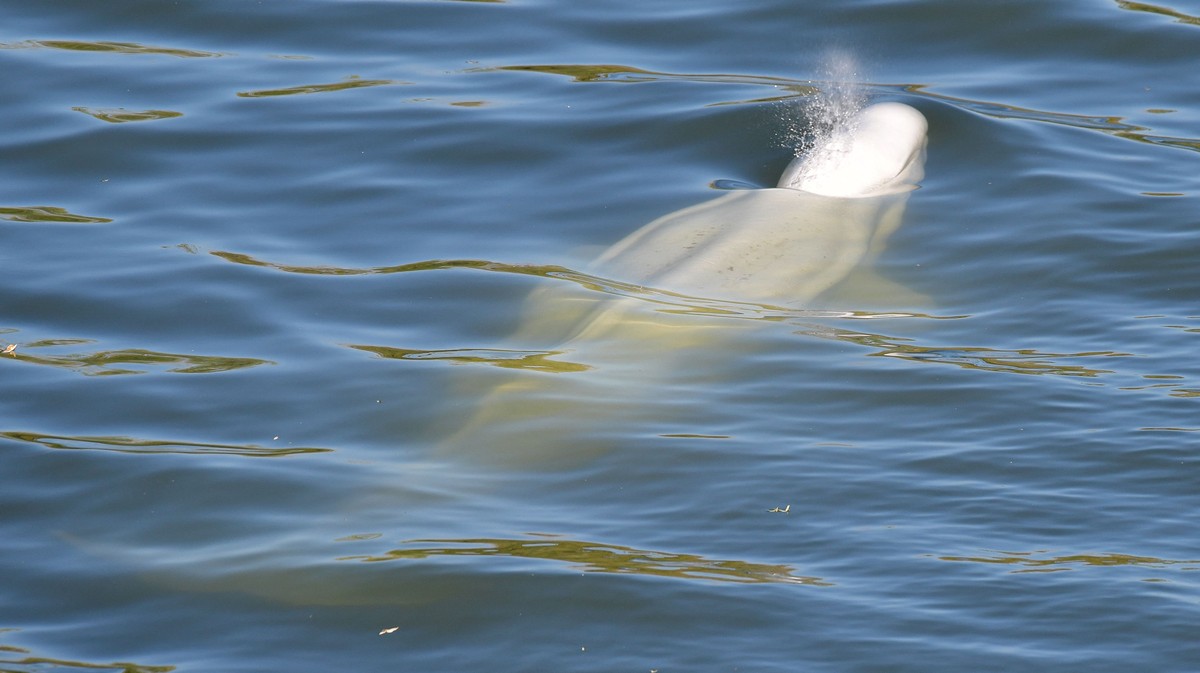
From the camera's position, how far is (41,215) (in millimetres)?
8297

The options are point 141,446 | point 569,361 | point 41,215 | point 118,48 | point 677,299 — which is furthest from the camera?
point 118,48

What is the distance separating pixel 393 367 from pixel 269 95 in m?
4.15

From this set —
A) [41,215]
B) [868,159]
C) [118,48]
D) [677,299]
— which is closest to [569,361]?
[677,299]

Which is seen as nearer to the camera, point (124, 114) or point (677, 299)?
point (677, 299)

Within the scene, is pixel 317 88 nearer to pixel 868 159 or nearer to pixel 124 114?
pixel 124 114

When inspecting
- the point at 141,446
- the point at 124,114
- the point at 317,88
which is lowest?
the point at 141,446

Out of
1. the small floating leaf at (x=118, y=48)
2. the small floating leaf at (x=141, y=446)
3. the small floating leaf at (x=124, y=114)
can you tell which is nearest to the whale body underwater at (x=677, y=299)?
the small floating leaf at (x=141, y=446)

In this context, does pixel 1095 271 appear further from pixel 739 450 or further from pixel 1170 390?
pixel 739 450

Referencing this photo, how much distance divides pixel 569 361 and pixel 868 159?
300 cm

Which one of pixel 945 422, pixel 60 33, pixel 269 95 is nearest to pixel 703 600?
pixel 945 422

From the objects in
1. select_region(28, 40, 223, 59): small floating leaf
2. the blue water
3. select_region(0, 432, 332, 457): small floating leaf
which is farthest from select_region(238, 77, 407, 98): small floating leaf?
select_region(0, 432, 332, 457): small floating leaf

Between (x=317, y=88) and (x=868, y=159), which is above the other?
(x=317, y=88)

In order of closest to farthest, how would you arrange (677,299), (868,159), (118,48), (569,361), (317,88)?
(569,361) < (677,299) < (868,159) < (317,88) < (118,48)

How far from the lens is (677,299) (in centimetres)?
728
